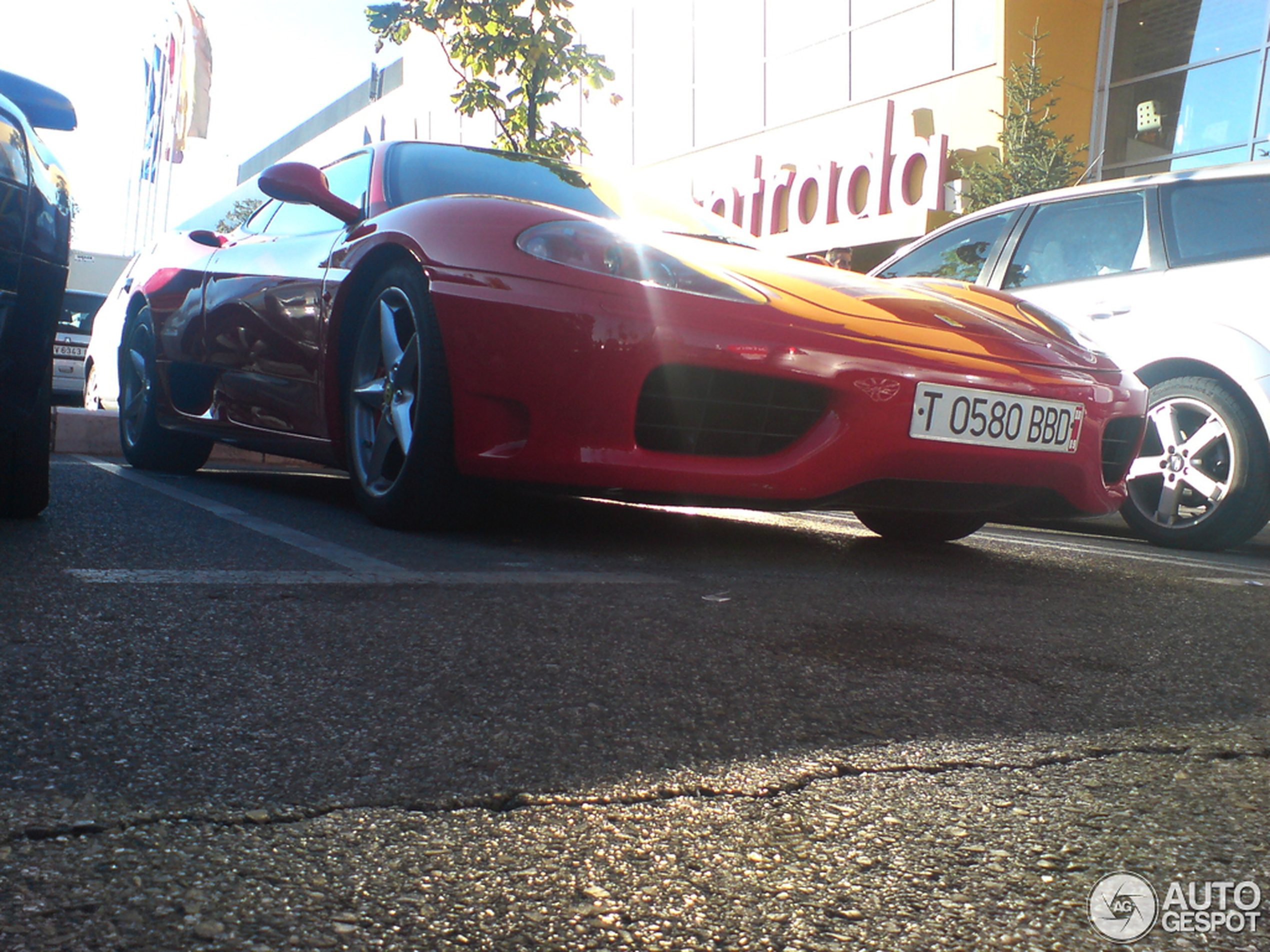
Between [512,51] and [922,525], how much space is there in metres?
6.21

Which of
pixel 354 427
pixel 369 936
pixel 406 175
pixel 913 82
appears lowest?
pixel 369 936

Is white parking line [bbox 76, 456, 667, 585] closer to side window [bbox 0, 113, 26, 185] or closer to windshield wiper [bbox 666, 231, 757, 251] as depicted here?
side window [bbox 0, 113, 26, 185]

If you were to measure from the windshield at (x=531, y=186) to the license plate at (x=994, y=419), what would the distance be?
1.09 metres

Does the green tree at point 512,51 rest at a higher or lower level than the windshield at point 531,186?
higher

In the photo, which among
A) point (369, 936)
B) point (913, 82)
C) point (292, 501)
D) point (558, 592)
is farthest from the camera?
point (913, 82)

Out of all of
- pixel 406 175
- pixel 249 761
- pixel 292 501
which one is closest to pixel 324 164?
pixel 406 175

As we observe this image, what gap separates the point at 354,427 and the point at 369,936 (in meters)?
2.63

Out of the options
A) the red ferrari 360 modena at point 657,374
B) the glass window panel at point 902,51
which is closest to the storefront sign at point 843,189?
the glass window panel at point 902,51

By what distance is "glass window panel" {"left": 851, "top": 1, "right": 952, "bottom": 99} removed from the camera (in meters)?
15.5

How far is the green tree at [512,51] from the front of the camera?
29.2 feet

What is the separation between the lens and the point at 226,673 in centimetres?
164

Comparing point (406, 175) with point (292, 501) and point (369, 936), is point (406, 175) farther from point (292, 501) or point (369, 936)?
point (369, 936)

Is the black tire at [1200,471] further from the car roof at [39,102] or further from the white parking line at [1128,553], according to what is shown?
the car roof at [39,102]

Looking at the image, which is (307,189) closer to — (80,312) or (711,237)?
(711,237)
